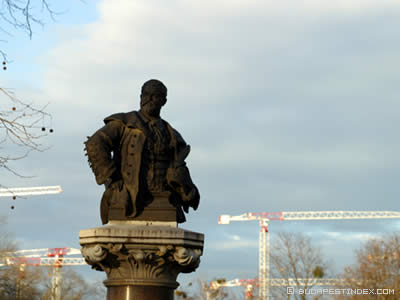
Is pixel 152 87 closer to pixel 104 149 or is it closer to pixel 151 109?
pixel 151 109

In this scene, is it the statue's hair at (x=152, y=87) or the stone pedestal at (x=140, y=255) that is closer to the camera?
the stone pedestal at (x=140, y=255)

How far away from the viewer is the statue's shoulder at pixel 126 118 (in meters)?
11.8

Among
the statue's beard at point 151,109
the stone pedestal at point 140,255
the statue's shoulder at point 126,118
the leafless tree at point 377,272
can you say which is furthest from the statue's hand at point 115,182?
the leafless tree at point 377,272

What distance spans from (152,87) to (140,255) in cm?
270

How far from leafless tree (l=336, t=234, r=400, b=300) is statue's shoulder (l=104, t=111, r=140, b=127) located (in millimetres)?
32010

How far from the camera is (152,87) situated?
1197 centimetres

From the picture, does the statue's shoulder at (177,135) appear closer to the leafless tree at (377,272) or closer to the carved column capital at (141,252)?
the carved column capital at (141,252)

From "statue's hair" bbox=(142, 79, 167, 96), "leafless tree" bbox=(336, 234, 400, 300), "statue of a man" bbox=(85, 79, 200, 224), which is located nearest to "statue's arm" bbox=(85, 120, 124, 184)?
"statue of a man" bbox=(85, 79, 200, 224)

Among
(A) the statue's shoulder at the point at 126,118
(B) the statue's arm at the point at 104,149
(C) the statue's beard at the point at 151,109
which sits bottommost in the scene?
(B) the statue's arm at the point at 104,149

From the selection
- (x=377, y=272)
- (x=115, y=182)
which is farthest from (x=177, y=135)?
(x=377, y=272)

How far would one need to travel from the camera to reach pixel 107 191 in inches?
456

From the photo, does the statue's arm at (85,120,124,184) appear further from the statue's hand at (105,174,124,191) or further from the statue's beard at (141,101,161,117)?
the statue's beard at (141,101,161,117)

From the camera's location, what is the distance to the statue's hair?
12.0 m

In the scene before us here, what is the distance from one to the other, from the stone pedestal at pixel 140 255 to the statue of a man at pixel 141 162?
39cm
